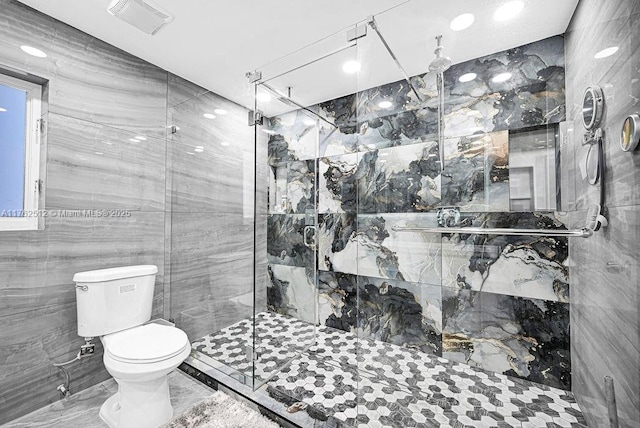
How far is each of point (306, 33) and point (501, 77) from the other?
1.26 m

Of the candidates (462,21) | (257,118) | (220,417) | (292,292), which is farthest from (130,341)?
(462,21)

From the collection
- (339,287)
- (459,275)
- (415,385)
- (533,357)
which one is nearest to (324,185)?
(339,287)

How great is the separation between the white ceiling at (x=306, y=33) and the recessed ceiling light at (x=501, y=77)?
14cm

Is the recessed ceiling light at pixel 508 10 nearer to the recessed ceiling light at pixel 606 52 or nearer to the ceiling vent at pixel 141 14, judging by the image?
the recessed ceiling light at pixel 606 52

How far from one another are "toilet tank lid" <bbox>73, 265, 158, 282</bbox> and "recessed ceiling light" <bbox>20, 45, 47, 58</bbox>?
136cm

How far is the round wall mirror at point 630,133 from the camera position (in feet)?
2.89

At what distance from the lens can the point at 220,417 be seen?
63.6 inches

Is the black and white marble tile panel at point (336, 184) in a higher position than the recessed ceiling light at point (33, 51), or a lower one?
lower

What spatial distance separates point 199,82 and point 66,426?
2.58m

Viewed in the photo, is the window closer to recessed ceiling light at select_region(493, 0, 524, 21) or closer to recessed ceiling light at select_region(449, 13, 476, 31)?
recessed ceiling light at select_region(449, 13, 476, 31)

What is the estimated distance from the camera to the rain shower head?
1.76 meters

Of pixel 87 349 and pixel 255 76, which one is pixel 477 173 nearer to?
pixel 255 76

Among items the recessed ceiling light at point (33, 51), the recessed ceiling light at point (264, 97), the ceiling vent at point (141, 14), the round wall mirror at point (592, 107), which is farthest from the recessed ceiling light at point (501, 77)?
the recessed ceiling light at point (33, 51)

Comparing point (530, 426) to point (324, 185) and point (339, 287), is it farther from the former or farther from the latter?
point (324, 185)
